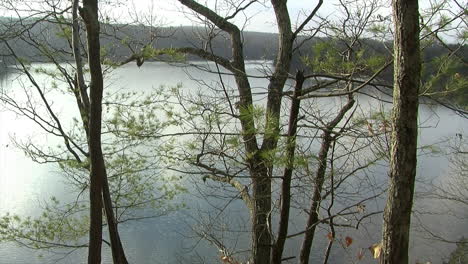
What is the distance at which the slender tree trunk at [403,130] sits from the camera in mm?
2291

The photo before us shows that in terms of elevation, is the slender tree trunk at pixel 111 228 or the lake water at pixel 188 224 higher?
the slender tree trunk at pixel 111 228

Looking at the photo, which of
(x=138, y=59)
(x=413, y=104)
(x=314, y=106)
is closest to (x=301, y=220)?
(x=314, y=106)

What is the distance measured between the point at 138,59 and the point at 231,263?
2.45 m

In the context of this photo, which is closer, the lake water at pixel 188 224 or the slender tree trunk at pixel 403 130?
the slender tree trunk at pixel 403 130

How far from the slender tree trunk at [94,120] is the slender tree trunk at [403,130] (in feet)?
9.77

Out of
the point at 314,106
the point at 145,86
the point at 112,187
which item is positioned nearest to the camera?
the point at 314,106

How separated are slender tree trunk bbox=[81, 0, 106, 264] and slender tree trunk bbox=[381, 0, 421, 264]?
2.98 m

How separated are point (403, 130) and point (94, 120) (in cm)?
321

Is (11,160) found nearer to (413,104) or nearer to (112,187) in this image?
(112,187)

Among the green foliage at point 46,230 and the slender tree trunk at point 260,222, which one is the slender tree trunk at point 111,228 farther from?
the slender tree trunk at point 260,222

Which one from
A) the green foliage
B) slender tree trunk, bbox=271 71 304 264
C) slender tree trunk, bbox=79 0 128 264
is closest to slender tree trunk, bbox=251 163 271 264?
slender tree trunk, bbox=271 71 304 264

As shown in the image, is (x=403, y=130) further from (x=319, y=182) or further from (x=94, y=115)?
(x=94, y=115)

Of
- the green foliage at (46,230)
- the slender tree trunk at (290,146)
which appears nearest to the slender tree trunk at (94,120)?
the slender tree trunk at (290,146)

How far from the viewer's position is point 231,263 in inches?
196
